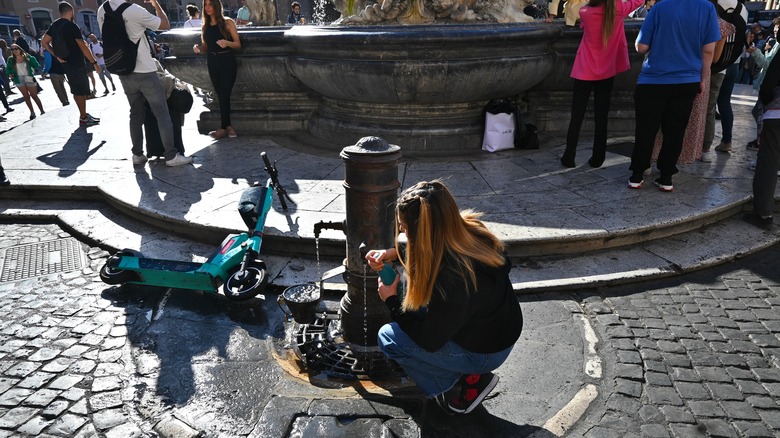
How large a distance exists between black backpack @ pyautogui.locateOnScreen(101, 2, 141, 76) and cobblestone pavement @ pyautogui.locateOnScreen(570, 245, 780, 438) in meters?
5.18

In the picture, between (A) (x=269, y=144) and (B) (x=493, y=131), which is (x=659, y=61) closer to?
(B) (x=493, y=131)

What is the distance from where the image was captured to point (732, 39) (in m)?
5.50

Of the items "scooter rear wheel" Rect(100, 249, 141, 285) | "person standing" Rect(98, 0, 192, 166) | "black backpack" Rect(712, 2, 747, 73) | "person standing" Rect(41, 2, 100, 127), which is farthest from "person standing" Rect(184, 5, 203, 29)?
"black backpack" Rect(712, 2, 747, 73)

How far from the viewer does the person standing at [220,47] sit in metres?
7.09

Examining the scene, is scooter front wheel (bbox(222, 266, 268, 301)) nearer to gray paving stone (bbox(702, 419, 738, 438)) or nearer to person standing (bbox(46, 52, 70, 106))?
gray paving stone (bbox(702, 419, 738, 438))

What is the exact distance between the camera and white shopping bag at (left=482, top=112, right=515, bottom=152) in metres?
6.57

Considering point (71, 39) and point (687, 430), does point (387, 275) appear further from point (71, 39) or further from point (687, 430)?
point (71, 39)

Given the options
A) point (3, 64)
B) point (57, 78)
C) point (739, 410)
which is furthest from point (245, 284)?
point (3, 64)

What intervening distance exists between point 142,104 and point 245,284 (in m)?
3.61

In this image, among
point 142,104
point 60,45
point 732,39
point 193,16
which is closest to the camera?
point 732,39

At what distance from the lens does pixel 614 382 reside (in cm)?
298

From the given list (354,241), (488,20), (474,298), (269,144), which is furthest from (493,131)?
(474,298)

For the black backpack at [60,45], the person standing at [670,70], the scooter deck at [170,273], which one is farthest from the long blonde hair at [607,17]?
the black backpack at [60,45]

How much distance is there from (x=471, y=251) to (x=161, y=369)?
2002mm
